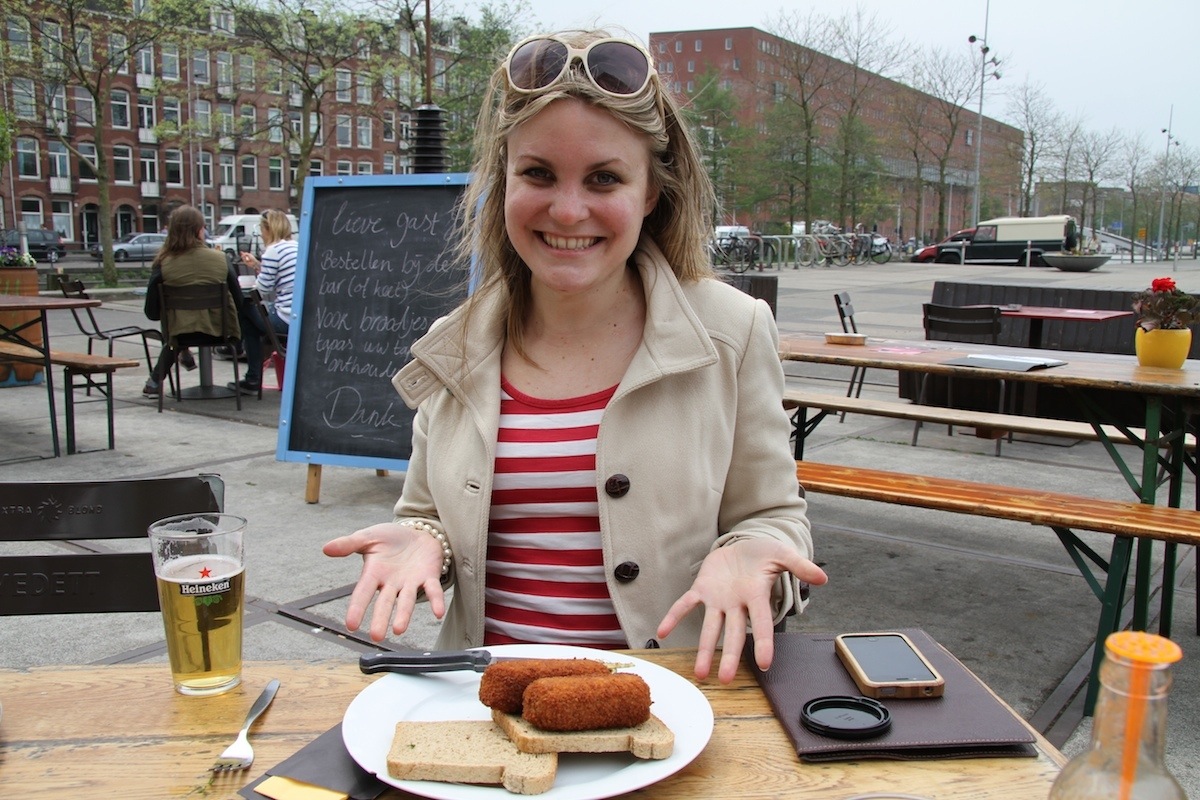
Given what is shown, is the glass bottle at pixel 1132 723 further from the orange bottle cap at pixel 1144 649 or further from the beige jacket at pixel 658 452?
the beige jacket at pixel 658 452

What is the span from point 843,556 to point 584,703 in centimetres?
396

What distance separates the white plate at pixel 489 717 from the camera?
103cm

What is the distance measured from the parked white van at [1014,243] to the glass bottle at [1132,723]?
36262mm

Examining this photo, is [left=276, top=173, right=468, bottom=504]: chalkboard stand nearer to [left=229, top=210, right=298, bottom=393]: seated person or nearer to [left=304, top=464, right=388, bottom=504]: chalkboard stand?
[left=304, top=464, right=388, bottom=504]: chalkboard stand

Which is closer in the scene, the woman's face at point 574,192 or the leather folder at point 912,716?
the leather folder at point 912,716

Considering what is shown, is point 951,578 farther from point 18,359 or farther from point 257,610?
point 18,359

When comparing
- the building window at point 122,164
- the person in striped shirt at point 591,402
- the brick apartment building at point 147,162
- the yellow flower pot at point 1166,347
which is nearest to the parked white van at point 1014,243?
the brick apartment building at point 147,162

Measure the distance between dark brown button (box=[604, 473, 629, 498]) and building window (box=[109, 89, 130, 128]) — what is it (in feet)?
188

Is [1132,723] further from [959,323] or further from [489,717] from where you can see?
[959,323]

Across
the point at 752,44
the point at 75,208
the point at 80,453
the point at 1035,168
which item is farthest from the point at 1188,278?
the point at 752,44

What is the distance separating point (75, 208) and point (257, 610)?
54.5m

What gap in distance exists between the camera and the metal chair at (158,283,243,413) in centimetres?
809

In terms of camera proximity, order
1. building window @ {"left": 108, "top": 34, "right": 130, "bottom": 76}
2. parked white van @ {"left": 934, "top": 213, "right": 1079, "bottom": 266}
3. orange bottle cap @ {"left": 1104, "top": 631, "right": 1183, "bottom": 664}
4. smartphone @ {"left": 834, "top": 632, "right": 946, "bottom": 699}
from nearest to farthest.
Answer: orange bottle cap @ {"left": 1104, "top": 631, "right": 1183, "bottom": 664} → smartphone @ {"left": 834, "top": 632, "right": 946, "bottom": 699} → building window @ {"left": 108, "top": 34, "right": 130, "bottom": 76} → parked white van @ {"left": 934, "top": 213, "right": 1079, "bottom": 266}

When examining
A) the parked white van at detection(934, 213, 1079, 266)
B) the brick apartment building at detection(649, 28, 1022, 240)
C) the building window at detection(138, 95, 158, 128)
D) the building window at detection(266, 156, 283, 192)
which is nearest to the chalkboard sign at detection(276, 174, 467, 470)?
the brick apartment building at detection(649, 28, 1022, 240)
